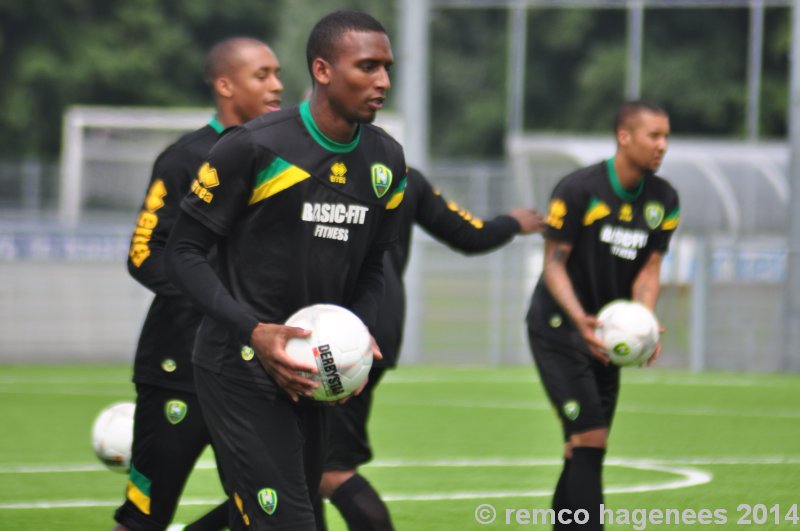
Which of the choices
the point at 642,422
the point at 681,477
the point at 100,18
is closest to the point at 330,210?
the point at 681,477

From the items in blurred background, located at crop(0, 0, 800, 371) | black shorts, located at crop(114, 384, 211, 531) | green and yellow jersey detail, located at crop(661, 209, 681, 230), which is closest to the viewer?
black shorts, located at crop(114, 384, 211, 531)

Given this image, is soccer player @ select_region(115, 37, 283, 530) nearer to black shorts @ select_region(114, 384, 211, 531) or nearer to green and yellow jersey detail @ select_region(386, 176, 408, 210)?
black shorts @ select_region(114, 384, 211, 531)

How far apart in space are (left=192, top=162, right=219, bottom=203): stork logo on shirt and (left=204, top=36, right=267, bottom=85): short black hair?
64.8 inches

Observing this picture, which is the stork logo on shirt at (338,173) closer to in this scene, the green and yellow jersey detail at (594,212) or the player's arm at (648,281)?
the green and yellow jersey detail at (594,212)

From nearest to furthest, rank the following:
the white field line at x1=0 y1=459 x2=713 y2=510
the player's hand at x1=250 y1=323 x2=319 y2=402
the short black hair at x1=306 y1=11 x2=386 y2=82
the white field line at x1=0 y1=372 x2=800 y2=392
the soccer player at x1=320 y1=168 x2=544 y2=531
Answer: the player's hand at x1=250 y1=323 x2=319 y2=402 → the short black hair at x1=306 y1=11 x2=386 y2=82 → the soccer player at x1=320 y1=168 x2=544 y2=531 → the white field line at x1=0 y1=459 x2=713 y2=510 → the white field line at x1=0 y1=372 x2=800 y2=392

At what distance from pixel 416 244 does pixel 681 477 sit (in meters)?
9.43

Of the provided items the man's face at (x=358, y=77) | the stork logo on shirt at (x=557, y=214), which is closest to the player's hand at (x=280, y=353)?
the man's face at (x=358, y=77)

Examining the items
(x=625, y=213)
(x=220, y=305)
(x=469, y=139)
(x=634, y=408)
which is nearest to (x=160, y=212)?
(x=220, y=305)

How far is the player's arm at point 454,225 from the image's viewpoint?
6848 mm

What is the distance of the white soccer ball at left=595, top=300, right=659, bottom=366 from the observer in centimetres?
670

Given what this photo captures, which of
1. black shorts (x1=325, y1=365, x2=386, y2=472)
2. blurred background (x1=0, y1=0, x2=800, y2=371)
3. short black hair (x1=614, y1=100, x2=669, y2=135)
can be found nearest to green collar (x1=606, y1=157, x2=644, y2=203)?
short black hair (x1=614, y1=100, x2=669, y2=135)

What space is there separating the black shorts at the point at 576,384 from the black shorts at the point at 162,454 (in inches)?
68.5

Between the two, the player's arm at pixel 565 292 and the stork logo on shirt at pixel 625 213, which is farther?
the stork logo on shirt at pixel 625 213

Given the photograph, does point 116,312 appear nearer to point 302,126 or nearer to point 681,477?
point 681,477
